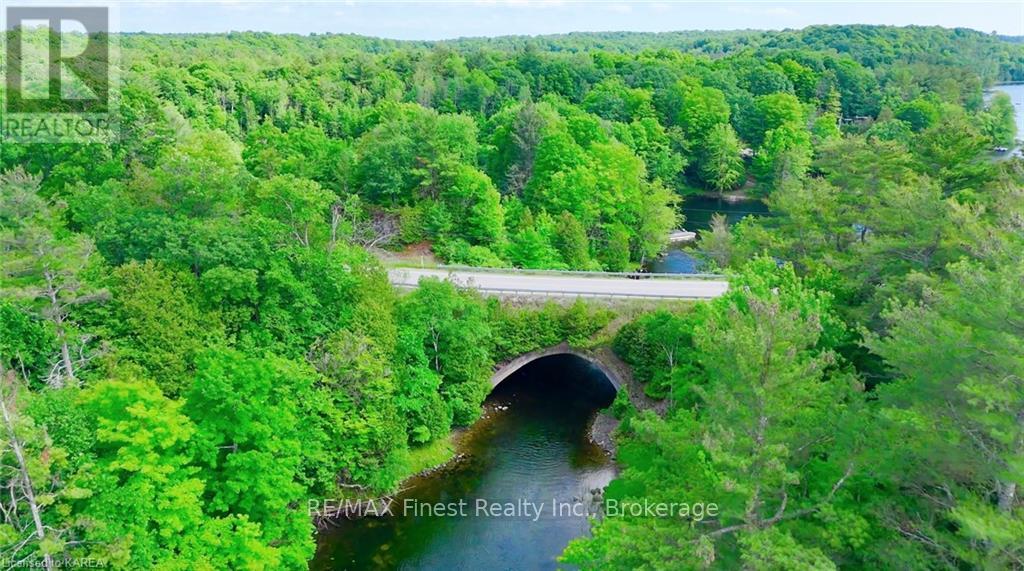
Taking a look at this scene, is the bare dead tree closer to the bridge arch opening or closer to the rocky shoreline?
the bridge arch opening

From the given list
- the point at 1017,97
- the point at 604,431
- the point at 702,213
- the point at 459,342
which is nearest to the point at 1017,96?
the point at 1017,97

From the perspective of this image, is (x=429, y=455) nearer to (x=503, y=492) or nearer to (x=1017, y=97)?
(x=503, y=492)

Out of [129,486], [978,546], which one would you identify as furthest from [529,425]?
[978,546]

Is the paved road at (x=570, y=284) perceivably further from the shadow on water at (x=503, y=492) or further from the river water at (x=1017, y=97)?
the river water at (x=1017, y=97)

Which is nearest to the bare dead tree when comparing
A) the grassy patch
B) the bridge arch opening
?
the grassy patch

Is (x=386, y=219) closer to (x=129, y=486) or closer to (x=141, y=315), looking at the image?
(x=141, y=315)
